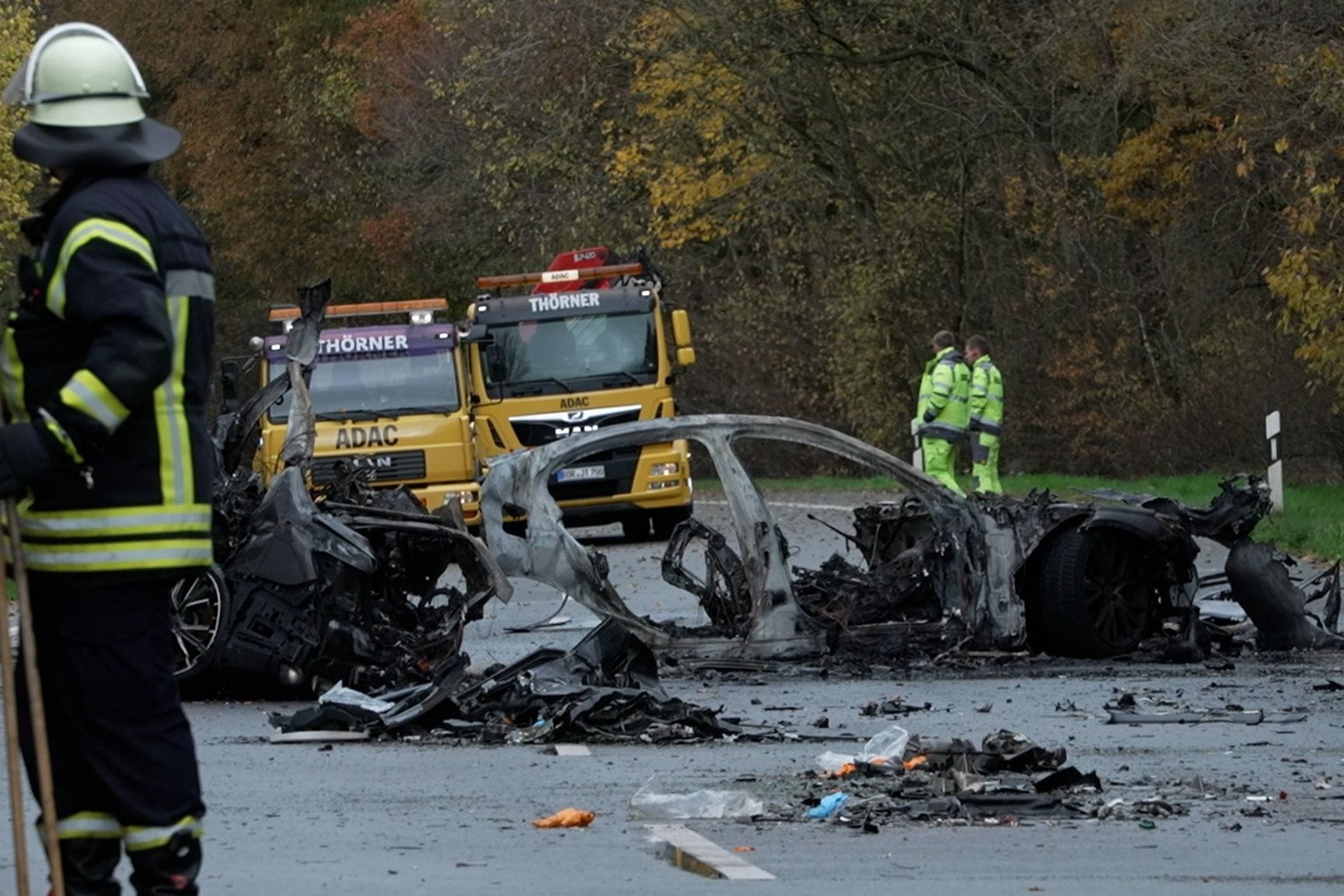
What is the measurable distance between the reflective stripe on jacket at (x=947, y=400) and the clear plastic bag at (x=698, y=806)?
16884mm

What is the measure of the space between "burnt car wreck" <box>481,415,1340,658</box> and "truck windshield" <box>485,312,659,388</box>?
12197 mm

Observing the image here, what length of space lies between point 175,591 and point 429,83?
3307 centimetres

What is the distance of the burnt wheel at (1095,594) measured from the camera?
41.6ft

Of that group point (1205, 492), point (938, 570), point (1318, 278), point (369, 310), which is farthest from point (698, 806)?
point (1205, 492)

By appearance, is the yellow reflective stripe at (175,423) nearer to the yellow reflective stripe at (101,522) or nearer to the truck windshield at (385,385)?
the yellow reflective stripe at (101,522)

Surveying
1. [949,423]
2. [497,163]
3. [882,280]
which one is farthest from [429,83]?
[949,423]

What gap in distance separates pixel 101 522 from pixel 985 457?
812 inches

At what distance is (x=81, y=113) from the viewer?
5227 mm

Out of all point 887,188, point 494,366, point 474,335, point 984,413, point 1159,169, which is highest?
point 887,188

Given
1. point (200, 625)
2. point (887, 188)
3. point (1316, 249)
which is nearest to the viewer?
point (200, 625)

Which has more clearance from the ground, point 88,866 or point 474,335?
point 474,335

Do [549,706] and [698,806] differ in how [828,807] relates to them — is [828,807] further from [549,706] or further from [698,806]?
[549,706]

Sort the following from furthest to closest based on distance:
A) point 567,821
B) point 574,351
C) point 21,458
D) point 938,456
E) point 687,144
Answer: point 687,144 → point 574,351 → point 938,456 → point 567,821 → point 21,458

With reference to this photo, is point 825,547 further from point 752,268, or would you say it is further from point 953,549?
point 752,268
